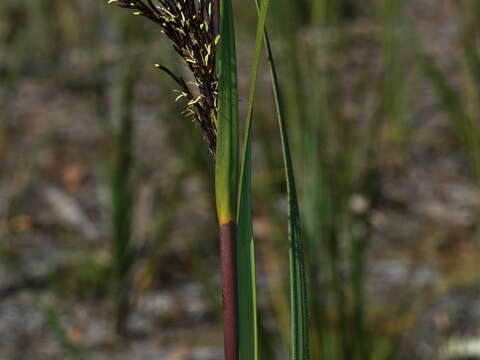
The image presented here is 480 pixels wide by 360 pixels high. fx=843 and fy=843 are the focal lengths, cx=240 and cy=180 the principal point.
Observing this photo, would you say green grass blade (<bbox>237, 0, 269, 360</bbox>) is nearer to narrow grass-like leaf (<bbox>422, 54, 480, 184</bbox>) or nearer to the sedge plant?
the sedge plant

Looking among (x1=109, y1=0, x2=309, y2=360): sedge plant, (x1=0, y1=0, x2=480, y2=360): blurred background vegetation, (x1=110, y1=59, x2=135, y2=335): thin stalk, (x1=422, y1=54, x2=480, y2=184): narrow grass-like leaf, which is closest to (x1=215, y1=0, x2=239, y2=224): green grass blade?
(x1=109, y1=0, x2=309, y2=360): sedge plant

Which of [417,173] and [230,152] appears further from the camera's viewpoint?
[417,173]

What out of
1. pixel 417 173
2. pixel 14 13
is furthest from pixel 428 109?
pixel 14 13

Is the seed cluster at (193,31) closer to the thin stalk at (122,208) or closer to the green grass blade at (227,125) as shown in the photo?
the green grass blade at (227,125)

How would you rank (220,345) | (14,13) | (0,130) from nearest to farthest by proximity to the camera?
(220,345) → (0,130) → (14,13)

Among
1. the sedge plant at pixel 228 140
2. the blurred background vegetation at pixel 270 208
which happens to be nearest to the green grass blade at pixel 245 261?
the sedge plant at pixel 228 140

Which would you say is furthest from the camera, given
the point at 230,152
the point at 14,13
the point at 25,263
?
the point at 14,13

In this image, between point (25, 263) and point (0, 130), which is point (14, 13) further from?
point (25, 263)
